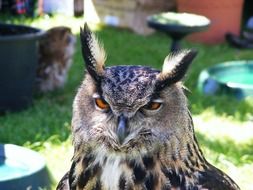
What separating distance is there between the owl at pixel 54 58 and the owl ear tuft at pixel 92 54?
355 cm

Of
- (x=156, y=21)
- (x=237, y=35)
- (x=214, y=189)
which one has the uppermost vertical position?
(x=214, y=189)

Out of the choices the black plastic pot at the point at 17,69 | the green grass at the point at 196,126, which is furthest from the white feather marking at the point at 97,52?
the black plastic pot at the point at 17,69

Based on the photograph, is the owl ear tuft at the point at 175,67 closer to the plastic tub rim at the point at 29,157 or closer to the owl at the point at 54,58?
the plastic tub rim at the point at 29,157

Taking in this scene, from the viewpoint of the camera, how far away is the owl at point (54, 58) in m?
6.27

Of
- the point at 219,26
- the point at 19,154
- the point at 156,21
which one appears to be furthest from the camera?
the point at 219,26

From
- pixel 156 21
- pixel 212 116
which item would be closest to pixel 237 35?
pixel 156 21

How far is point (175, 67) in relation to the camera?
2607 mm

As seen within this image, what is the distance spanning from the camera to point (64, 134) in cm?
505

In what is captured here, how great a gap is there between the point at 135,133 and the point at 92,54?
Result: 1.10ft

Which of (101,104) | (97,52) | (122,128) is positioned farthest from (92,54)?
(122,128)

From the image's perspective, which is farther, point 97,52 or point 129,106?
point 97,52

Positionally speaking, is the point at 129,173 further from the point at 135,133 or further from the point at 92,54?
the point at 92,54

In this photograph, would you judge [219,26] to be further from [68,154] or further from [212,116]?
[68,154]

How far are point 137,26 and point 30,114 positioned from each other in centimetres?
377
